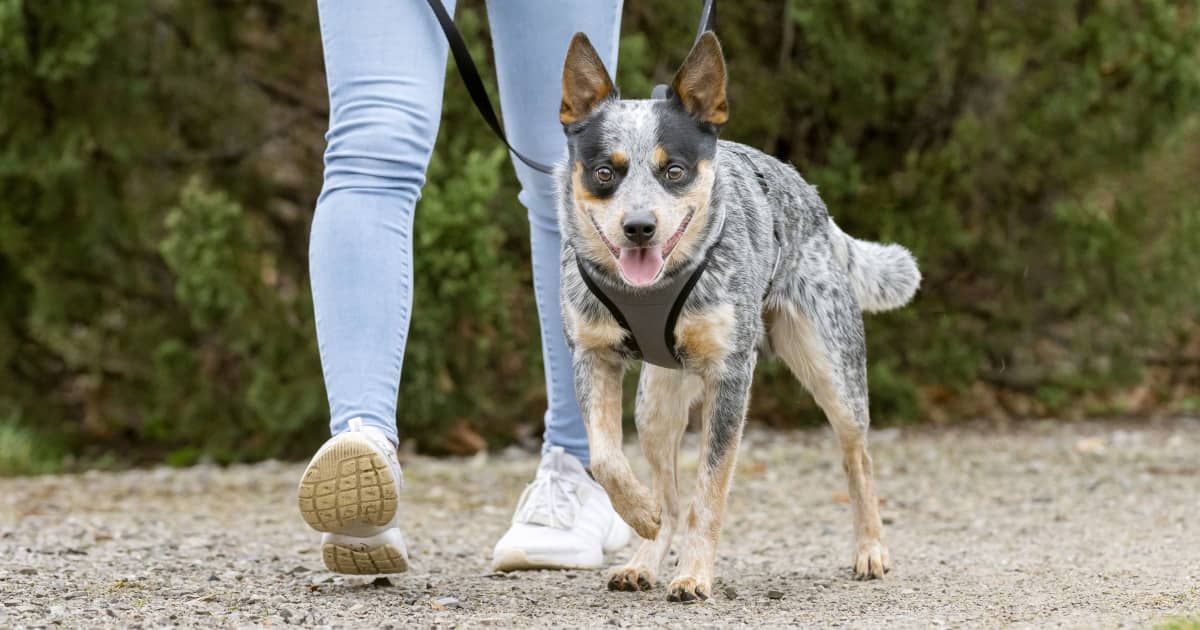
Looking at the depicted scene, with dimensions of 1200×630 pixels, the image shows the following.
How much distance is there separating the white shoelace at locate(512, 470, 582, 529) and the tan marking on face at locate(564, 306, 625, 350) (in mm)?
579

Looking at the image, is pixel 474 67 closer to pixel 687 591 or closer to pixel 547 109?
pixel 547 109

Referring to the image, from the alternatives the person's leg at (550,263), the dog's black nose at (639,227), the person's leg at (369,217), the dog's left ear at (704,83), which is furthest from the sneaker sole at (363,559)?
the dog's left ear at (704,83)

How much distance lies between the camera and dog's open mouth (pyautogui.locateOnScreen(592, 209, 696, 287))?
10.6 ft

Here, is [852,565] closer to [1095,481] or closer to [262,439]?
[1095,481]

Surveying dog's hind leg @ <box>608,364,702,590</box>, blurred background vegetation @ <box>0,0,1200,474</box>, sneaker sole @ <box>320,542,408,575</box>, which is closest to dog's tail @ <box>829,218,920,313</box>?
dog's hind leg @ <box>608,364,702,590</box>

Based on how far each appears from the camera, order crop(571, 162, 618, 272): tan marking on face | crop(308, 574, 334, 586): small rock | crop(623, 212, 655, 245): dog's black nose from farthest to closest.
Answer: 1. crop(308, 574, 334, 586): small rock
2. crop(571, 162, 618, 272): tan marking on face
3. crop(623, 212, 655, 245): dog's black nose

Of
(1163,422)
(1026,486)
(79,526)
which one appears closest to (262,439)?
(79,526)

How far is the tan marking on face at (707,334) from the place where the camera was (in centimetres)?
332

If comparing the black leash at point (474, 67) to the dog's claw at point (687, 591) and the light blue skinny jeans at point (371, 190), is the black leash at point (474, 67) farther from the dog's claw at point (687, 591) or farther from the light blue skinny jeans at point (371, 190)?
the dog's claw at point (687, 591)

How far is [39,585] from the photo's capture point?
10.7 feet

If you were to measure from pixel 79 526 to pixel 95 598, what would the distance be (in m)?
1.97

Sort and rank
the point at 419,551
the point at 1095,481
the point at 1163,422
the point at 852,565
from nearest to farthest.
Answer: the point at 852,565
the point at 419,551
the point at 1095,481
the point at 1163,422

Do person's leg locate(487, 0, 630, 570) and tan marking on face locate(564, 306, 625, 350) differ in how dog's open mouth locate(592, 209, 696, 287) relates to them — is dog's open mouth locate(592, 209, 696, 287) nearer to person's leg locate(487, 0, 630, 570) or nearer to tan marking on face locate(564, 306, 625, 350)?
tan marking on face locate(564, 306, 625, 350)

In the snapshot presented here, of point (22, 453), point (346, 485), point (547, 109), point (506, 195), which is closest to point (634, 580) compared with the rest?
point (346, 485)
